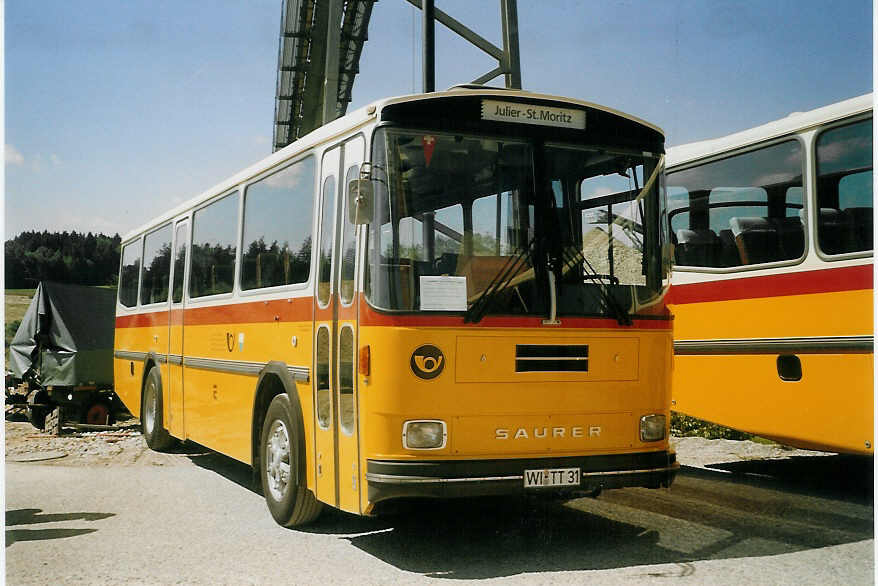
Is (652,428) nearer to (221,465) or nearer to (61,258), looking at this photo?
(221,465)

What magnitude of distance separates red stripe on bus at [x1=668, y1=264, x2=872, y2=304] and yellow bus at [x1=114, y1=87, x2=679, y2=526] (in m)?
1.42

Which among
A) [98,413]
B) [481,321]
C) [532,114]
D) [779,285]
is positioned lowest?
[98,413]

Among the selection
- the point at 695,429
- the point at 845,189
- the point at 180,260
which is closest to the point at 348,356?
the point at 845,189

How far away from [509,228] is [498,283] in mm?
404

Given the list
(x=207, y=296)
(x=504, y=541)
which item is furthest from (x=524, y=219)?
(x=207, y=296)

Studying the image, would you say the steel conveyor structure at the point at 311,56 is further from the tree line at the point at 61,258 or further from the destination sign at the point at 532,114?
the destination sign at the point at 532,114

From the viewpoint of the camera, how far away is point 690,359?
9.81m

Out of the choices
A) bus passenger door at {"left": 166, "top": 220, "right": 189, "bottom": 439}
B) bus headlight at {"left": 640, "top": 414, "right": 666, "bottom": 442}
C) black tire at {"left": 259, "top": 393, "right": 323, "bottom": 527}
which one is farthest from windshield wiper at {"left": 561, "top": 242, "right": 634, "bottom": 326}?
bus passenger door at {"left": 166, "top": 220, "right": 189, "bottom": 439}

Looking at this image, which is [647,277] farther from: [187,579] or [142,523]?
[142,523]

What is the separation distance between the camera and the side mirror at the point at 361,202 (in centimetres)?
648

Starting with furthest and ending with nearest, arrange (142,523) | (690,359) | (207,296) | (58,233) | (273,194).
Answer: (58,233)
(207,296)
(690,359)
(273,194)
(142,523)

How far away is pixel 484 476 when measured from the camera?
641cm

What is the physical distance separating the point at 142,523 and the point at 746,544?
15.2ft

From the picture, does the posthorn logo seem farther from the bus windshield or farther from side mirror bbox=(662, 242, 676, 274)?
side mirror bbox=(662, 242, 676, 274)
